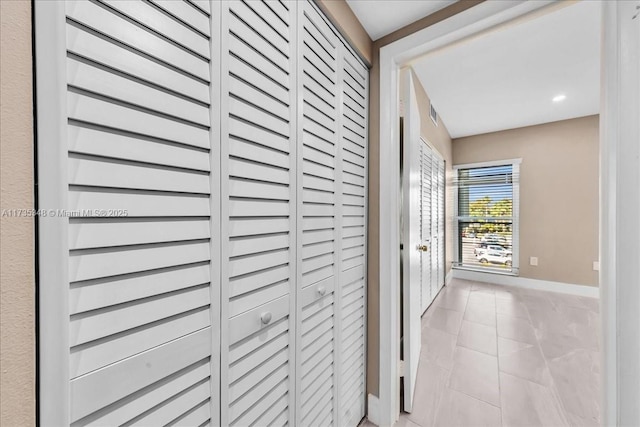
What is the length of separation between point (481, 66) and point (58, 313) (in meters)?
3.02

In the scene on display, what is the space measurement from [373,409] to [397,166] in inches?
55.1

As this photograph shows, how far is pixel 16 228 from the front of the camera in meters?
0.41

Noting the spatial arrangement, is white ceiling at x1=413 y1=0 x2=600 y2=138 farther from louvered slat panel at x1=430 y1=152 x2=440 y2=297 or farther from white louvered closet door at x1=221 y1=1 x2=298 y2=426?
white louvered closet door at x1=221 y1=1 x2=298 y2=426

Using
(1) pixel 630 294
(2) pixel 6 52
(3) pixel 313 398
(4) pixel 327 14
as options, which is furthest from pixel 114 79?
(1) pixel 630 294

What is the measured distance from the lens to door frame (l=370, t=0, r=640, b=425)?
0.88 m

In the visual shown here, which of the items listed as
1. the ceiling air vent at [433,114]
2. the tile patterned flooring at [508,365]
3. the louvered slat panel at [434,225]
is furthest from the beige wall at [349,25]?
the louvered slat panel at [434,225]

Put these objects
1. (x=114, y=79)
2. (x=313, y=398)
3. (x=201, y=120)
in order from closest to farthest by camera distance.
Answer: (x=114, y=79) < (x=201, y=120) < (x=313, y=398)

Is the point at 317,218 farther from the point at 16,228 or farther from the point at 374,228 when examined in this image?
the point at 16,228

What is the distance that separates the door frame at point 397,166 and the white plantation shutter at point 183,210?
1.54 feet

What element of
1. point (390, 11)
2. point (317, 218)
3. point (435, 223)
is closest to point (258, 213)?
point (317, 218)

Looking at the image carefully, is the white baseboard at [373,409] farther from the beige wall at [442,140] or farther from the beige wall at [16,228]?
the beige wall at [442,140]

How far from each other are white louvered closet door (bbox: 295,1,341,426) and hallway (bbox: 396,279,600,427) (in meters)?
0.81

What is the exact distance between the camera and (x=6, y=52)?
402 mm

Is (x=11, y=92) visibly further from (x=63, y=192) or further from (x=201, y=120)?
(x=201, y=120)
